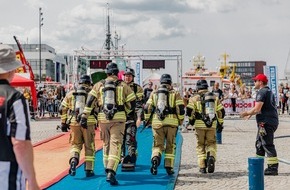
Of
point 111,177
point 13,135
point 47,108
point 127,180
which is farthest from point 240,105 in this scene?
point 13,135

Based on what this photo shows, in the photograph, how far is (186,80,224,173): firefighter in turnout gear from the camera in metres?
9.72

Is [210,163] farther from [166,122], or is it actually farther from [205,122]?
[166,122]

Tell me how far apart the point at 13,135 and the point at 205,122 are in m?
6.59

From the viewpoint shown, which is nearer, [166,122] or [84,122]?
[84,122]

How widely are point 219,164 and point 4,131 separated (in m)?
8.25

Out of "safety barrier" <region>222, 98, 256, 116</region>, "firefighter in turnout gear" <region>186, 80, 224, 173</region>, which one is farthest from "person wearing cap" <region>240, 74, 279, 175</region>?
"safety barrier" <region>222, 98, 256, 116</region>

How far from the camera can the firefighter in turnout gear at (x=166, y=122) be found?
936 cm

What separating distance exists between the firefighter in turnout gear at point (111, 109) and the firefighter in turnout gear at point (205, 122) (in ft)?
4.71

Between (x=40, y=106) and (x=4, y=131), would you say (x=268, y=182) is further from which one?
(x=40, y=106)

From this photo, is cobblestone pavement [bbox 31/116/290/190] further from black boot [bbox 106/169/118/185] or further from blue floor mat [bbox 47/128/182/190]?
black boot [bbox 106/169/118/185]

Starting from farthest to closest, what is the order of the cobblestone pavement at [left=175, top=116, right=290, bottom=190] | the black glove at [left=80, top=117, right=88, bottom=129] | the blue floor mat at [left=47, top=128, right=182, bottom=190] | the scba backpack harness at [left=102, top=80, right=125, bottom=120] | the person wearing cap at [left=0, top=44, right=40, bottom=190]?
the black glove at [left=80, top=117, right=88, bottom=129]
the scba backpack harness at [left=102, top=80, right=125, bottom=120]
the cobblestone pavement at [left=175, top=116, right=290, bottom=190]
the blue floor mat at [left=47, top=128, right=182, bottom=190]
the person wearing cap at [left=0, top=44, right=40, bottom=190]

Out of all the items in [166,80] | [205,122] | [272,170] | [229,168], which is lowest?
[229,168]

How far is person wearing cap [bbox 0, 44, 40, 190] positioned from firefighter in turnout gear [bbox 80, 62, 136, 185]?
16.5ft

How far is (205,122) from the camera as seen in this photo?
31.9 ft
